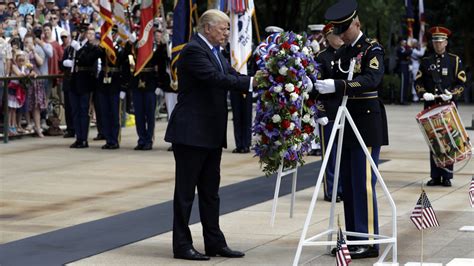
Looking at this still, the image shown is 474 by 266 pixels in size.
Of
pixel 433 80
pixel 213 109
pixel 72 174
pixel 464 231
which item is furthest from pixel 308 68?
pixel 72 174

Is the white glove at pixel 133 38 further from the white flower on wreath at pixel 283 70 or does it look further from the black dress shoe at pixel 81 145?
the white flower on wreath at pixel 283 70

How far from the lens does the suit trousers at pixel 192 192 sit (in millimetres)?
9469

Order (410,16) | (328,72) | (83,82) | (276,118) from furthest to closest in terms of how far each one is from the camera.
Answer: (410,16) < (83,82) < (328,72) < (276,118)

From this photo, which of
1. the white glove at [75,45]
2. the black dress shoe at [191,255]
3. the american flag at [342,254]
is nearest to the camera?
the american flag at [342,254]

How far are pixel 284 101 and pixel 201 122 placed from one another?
4.90 feet

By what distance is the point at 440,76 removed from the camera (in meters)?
14.5

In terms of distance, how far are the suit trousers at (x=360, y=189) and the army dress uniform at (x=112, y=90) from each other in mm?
10410

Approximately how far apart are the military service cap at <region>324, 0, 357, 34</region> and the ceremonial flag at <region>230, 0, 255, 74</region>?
921cm

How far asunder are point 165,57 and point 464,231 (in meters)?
9.67

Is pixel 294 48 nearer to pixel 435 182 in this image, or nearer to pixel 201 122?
pixel 201 122

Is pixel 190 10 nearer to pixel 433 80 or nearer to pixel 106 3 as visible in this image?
pixel 106 3

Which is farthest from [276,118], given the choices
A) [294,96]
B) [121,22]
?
[121,22]


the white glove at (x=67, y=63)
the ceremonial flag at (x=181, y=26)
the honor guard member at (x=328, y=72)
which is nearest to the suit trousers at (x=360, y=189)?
the honor guard member at (x=328, y=72)

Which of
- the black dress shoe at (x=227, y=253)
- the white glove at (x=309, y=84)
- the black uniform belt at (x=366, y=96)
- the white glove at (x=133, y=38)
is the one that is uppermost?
the white glove at (x=133, y=38)
